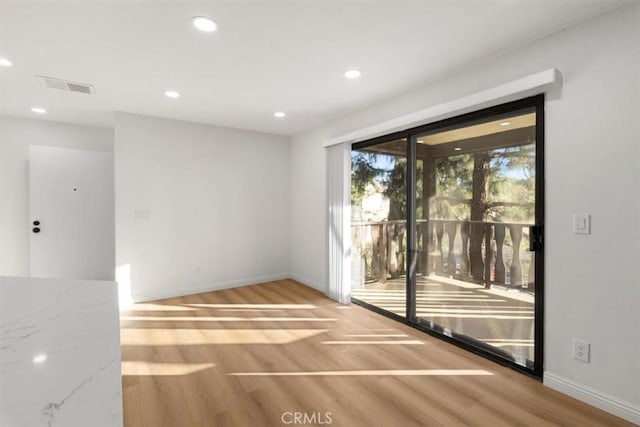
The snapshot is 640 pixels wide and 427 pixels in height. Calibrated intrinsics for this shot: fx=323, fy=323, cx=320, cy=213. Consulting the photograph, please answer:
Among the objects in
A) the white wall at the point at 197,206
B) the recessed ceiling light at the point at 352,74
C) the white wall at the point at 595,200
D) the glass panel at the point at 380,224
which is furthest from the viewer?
the white wall at the point at 197,206

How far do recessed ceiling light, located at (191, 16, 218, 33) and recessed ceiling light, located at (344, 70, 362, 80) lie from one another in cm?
114

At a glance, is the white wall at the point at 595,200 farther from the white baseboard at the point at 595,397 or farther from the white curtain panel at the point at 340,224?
the white curtain panel at the point at 340,224

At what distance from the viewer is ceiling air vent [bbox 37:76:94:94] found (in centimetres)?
298

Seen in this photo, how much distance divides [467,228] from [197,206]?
A: 3470 millimetres

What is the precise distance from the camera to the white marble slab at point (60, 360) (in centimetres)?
60

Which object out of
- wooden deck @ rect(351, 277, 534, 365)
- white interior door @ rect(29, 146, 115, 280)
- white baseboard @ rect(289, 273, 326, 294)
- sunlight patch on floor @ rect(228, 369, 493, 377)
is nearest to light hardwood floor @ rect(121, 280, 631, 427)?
sunlight patch on floor @ rect(228, 369, 493, 377)

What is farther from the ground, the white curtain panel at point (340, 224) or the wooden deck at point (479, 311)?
the white curtain panel at point (340, 224)

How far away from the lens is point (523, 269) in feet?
8.32

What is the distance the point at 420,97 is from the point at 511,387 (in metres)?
2.50

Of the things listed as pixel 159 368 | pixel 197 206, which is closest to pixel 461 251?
pixel 159 368

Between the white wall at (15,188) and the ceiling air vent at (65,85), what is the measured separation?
66.5 inches

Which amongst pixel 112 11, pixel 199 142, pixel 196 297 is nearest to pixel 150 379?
pixel 196 297

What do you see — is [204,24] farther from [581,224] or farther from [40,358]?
[581,224]

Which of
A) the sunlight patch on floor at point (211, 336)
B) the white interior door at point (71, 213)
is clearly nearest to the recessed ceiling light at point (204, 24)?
the sunlight patch on floor at point (211, 336)
